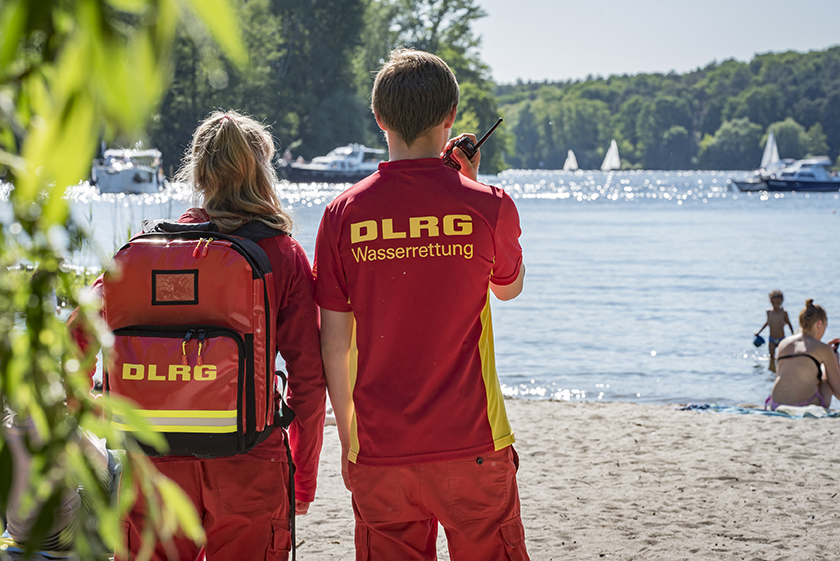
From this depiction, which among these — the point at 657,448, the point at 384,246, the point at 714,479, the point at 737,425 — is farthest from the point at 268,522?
the point at 737,425

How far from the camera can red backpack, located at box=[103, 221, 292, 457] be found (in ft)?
8.36

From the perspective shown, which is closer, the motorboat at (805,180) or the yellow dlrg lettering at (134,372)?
the yellow dlrg lettering at (134,372)

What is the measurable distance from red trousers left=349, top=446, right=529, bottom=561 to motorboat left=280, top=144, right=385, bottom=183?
5833 cm

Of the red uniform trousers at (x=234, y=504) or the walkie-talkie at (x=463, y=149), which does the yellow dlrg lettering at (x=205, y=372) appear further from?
the walkie-talkie at (x=463, y=149)

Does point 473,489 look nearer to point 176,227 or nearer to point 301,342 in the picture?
point 301,342

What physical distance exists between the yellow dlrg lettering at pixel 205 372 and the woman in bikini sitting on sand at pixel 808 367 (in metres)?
7.19

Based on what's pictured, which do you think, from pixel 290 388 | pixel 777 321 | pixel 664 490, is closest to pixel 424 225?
pixel 290 388

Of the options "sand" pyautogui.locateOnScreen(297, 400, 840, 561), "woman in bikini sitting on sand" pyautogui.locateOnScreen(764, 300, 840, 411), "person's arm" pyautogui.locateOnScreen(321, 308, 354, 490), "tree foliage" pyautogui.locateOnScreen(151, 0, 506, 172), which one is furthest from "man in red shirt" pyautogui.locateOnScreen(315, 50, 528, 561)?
"tree foliage" pyautogui.locateOnScreen(151, 0, 506, 172)

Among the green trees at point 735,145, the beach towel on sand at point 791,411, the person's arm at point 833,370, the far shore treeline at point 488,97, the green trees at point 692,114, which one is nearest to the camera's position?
the beach towel on sand at point 791,411

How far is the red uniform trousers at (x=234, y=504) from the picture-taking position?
266 cm

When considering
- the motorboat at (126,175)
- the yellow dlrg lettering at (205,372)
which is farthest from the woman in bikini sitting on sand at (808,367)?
the motorboat at (126,175)

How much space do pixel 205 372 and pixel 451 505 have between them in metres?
0.86

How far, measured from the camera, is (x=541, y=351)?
14.8m

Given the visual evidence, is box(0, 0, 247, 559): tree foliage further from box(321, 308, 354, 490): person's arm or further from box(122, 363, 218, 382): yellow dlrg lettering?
box(321, 308, 354, 490): person's arm
